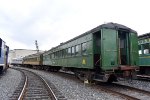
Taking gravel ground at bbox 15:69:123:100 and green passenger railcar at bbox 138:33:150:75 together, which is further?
green passenger railcar at bbox 138:33:150:75

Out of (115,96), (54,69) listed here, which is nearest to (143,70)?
(115,96)

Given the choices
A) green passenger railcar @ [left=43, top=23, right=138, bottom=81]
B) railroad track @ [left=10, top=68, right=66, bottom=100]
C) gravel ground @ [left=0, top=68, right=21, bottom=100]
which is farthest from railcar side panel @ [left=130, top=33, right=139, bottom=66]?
gravel ground @ [left=0, top=68, right=21, bottom=100]

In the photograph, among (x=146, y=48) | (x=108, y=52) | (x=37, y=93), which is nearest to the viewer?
(x=37, y=93)

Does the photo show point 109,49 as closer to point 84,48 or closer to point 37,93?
point 84,48

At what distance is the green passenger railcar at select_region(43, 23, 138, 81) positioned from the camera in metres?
10.2

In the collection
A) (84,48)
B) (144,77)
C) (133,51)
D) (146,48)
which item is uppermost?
(146,48)

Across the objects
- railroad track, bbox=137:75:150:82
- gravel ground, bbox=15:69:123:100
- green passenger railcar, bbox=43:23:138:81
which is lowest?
gravel ground, bbox=15:69:123:100

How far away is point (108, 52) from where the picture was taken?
10234 mm

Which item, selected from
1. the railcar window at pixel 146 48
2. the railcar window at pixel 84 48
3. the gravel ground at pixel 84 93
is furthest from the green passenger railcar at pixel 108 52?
the railcar window at pixel 146 48

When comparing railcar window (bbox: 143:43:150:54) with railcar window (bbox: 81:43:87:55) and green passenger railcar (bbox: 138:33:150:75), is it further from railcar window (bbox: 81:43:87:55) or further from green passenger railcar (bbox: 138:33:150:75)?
railcar window (bbox: 81:43:87:55)

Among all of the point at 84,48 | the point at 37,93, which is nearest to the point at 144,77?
the point at 84,48

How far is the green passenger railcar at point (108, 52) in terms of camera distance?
1020 centimetres

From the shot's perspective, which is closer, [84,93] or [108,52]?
[84,93]

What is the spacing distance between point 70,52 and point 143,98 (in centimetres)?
796
